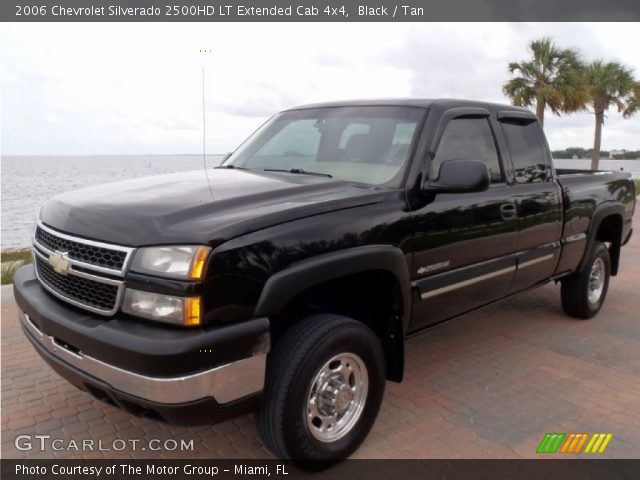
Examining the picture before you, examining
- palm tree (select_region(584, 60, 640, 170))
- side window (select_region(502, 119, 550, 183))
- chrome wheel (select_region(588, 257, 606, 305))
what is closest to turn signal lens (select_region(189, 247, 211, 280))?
side window (select_region(502, 119, 550, 183))

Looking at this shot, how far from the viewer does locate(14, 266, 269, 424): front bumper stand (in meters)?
2.33

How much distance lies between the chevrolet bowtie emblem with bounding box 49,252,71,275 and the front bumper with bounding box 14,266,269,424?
0.26 metres

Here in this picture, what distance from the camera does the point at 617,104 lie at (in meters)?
27.8

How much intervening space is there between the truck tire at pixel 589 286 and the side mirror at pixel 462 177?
288cm

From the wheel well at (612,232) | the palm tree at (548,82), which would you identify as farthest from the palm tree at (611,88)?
the wheel well at (612,232)

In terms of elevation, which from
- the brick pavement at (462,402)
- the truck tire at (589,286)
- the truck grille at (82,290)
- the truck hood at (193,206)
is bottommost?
the brick pavement at (462,402)

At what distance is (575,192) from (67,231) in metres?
4.33

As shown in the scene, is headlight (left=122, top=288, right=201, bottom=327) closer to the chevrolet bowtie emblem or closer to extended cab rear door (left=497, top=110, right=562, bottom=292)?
the chevrolet bowtie emblem

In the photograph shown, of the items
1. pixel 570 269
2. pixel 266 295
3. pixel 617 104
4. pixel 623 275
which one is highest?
pixel 617 104

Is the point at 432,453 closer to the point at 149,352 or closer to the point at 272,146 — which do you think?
the point at 149,352

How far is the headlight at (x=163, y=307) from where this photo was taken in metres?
2.38

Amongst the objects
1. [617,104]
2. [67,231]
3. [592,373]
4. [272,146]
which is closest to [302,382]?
[67,231]

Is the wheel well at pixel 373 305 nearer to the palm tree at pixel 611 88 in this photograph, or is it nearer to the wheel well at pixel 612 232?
the wheel well at pixel 612 232

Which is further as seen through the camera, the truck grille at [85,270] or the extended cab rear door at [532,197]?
the extended cab rear door at [532,197]
